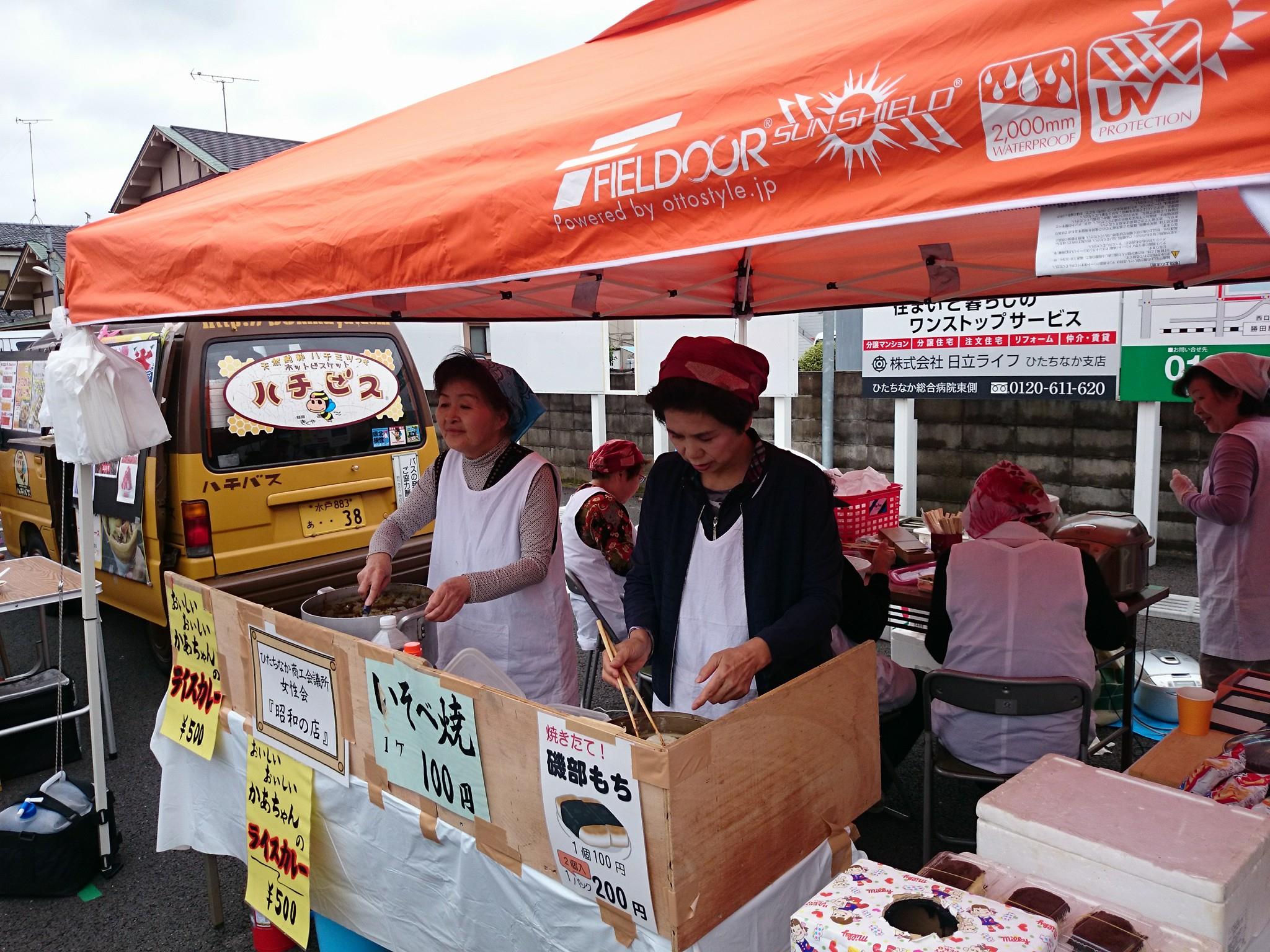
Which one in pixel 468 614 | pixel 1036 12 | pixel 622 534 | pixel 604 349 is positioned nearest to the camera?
pixel 1036 12

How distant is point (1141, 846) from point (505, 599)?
1725 mm

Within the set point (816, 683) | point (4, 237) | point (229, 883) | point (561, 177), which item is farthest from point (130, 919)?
point (4, 237)

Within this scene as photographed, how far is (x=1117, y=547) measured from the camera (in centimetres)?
312

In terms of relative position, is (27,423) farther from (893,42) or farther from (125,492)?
(893,42)

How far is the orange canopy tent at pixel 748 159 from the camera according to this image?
1.00m

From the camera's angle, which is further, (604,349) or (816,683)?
(604,349)

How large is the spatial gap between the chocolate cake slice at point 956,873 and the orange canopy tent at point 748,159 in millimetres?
886

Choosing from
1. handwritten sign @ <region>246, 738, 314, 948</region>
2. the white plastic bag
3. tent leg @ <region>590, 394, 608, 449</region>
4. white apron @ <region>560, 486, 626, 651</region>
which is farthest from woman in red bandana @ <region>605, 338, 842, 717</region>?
tent leg @ <region>590, 394, 608, 449</region>

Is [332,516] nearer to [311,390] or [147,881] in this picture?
[311,390]

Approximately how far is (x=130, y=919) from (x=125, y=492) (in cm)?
230

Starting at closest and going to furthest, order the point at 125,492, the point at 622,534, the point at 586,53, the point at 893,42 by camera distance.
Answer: the point at 893,42 < the point at 586,53 < the point at 622,534 < the point at 125,492

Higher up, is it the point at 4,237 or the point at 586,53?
the point at 4,237

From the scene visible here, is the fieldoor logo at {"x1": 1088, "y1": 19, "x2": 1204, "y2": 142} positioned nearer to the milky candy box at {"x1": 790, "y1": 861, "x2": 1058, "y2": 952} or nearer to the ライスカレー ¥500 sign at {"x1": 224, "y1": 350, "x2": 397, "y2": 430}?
the milky candy box at {"x1": 790, "y1": 861, "x2": 1058, "y2": 952}

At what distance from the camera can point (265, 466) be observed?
4.41 meters
